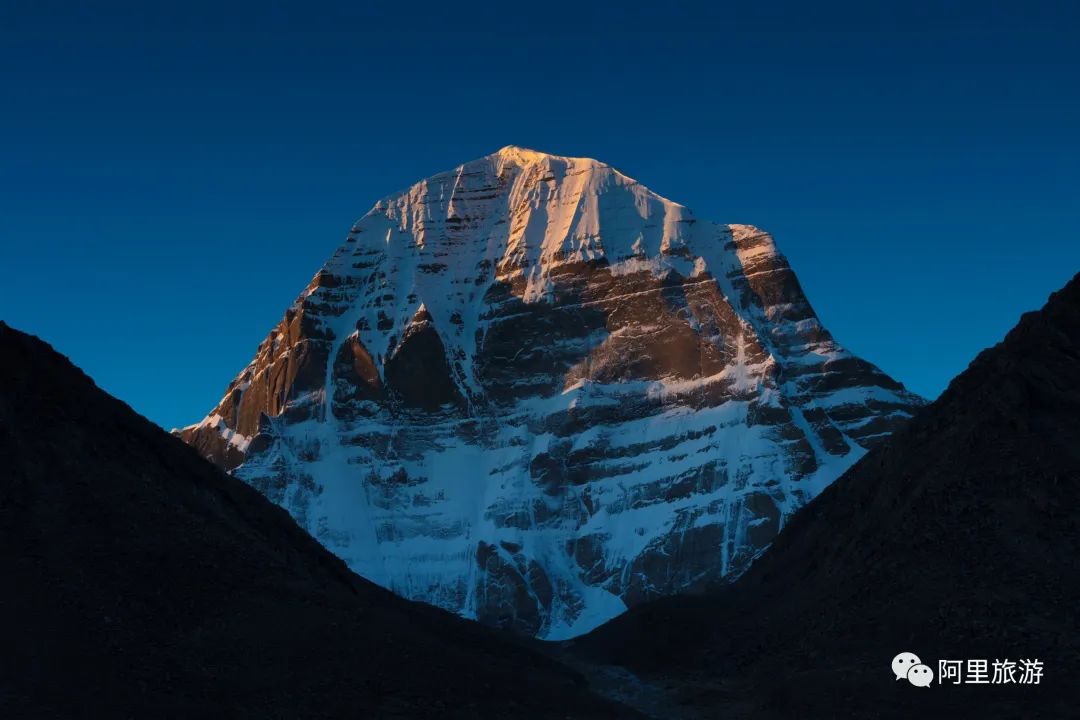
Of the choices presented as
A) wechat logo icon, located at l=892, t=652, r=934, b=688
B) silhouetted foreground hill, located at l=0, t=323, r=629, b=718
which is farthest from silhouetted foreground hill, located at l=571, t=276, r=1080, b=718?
silhouetted foreground hill, located at l=0, t=323, r=629, b=718

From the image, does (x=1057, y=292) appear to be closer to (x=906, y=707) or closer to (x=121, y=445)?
(x=906, y=707)

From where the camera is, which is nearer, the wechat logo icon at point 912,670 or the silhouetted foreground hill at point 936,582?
the wechat logo icon at point 912,670

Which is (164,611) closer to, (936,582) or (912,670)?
(912,670)

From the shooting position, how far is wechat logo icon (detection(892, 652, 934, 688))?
8531 centimetres

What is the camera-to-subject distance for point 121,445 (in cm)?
9919

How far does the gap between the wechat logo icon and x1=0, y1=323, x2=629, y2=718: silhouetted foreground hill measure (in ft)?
54.9

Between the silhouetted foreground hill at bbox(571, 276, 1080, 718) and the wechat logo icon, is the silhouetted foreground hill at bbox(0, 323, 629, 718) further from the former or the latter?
the wechat logo icon

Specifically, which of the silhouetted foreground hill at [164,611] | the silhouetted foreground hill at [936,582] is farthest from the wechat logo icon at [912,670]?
the silhouetted foreground hill at [164,611]

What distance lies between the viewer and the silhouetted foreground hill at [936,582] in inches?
3381

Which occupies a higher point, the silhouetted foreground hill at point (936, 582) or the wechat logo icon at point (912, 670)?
the silhouetted foreground hill at point (936, 582)

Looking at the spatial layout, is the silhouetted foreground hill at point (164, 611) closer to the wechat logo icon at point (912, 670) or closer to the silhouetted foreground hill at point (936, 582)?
the silhouetted foreground hill at point (936, 582)

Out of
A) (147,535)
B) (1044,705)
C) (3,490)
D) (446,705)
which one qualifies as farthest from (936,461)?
(3,490)

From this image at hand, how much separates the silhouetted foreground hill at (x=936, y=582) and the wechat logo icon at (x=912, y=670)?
1.86 feet

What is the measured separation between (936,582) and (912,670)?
9070mm
